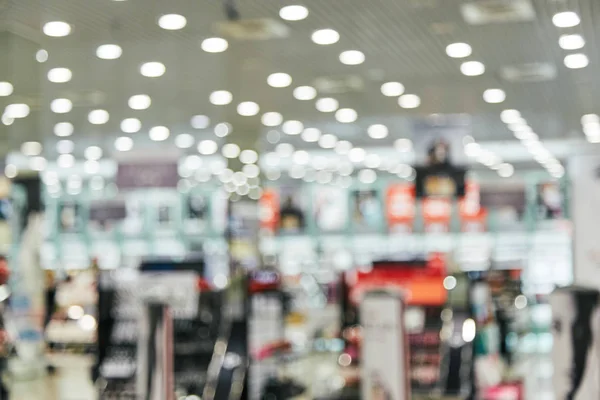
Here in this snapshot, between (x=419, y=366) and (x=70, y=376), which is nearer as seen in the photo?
(x=70, y=376)

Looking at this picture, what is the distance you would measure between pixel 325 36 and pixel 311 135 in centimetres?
643

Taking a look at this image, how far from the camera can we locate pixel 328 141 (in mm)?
16172

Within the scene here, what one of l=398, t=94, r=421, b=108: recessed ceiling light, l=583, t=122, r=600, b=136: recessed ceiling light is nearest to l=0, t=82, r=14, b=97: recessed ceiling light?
l=398, t=94, r=421, b=108: recessed ceiling light

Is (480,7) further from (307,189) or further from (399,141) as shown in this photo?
(307,189)

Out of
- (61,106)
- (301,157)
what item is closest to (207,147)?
(301,157)

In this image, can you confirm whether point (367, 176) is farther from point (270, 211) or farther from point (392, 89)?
point (392, 89)

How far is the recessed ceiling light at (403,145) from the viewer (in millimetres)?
16533

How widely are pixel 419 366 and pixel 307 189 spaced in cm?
1190

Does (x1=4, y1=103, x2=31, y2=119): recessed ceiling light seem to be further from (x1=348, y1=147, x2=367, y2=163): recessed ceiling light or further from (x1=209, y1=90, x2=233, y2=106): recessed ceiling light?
(x1=348, y1=147, x2=367, y2=163): recessed ceiling light

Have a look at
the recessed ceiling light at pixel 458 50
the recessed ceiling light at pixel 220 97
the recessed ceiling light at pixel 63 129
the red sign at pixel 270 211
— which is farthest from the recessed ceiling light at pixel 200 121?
the red sign at pixel 270 211

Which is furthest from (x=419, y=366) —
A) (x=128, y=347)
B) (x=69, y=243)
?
(x=69, y=243)

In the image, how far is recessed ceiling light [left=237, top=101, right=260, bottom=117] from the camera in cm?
1283

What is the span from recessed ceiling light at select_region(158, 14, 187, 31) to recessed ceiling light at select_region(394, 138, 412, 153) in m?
8.24

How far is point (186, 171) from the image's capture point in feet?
64.9
